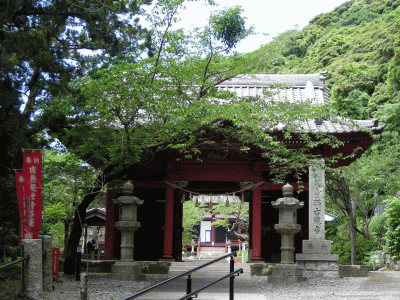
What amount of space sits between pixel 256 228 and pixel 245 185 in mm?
1507

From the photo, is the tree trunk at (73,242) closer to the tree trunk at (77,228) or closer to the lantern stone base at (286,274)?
the tree trunk at (77,228)

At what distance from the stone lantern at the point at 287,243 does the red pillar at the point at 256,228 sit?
7.97 feet

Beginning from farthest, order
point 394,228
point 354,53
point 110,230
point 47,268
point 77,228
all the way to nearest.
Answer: point 354,53, point 394,228, point 110,230, point 77,228, point 47,268

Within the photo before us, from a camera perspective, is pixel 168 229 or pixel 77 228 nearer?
pixel 77 228

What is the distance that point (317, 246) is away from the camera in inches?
551

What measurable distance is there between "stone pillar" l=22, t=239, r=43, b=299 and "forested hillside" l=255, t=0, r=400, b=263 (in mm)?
6660

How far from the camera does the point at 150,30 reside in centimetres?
1095

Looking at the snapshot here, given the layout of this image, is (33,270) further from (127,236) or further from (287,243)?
(287,243)

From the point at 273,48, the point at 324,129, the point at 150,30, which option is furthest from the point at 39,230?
the point at 324,129

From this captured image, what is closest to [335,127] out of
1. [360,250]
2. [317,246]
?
[317,246]

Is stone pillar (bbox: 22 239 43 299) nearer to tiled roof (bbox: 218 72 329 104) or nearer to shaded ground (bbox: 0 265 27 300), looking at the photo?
shaded ground (bbox: 0 265 27 300)

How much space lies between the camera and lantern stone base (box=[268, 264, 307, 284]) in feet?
41.6

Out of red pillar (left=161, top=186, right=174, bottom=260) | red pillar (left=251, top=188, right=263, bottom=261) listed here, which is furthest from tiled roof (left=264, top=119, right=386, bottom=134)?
red pillar (left=161, top=186, right=174, bottom=260)

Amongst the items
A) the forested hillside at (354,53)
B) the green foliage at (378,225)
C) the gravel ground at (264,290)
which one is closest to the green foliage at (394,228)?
the forested hillside at (354,53)
